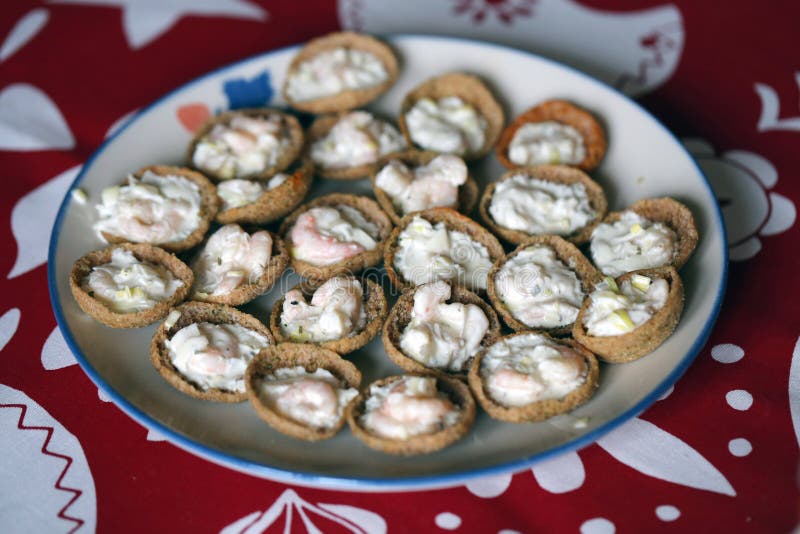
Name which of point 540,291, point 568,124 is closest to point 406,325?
point 540,291

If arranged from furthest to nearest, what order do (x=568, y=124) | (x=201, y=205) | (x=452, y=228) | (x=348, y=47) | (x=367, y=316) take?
(x=348, y=47), (x=568, y=124), (x=201, y=205), (x=452, y=228), (x=367, y=316)

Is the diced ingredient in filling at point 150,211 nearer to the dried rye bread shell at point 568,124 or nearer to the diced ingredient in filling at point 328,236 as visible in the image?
the diced ingredient in filling at point 328,236

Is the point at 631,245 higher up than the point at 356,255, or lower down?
higher up

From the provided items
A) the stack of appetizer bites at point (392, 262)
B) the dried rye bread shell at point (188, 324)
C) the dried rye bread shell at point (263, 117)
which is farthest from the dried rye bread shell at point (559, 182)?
the dried rye bread shell at point (188, 324)

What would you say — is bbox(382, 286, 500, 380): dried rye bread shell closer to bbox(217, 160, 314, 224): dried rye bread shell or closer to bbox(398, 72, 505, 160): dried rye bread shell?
bbox(217, 160, 314, 224): dried rye bread shell

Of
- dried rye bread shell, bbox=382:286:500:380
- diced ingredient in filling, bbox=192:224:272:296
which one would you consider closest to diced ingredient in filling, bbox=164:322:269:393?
diced ingredient in filling, bbox=192:224:272:296

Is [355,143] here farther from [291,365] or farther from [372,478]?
[372,478]
